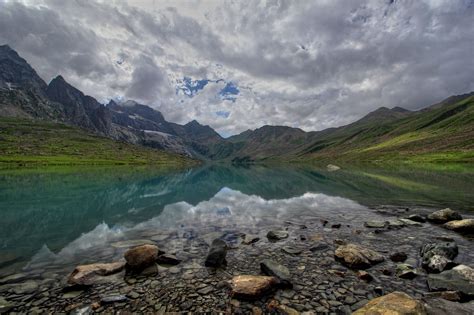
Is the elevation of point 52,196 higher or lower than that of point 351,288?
higher

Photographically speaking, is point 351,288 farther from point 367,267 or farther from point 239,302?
point 239,302

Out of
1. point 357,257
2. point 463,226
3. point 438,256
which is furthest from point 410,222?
point 357,257

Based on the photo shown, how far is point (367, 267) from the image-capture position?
14.3 meters

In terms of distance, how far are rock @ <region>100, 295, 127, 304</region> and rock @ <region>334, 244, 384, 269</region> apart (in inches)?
465

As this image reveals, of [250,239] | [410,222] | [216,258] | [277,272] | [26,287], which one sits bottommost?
[410,222]

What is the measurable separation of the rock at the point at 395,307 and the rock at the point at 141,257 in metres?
11.1

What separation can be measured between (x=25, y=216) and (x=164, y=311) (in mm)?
30549

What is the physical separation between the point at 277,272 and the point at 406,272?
21.3ft

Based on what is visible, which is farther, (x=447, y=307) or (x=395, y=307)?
(x=447, y=307)

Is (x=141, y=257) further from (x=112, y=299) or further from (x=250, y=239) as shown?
(x=250, y=239)

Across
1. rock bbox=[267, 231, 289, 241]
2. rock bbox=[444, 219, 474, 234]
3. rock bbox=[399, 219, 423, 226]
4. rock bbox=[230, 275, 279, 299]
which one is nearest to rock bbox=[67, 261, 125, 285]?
rock bbox=[230, 275, 279, 299]

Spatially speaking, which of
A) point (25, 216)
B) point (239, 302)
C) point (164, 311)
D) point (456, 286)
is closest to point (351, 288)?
point (456, 286)

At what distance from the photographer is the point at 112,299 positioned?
11.2 m

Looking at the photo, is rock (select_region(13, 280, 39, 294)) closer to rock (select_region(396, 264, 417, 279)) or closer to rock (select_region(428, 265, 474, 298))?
rock (select_region(396, 264, 417, 279))
